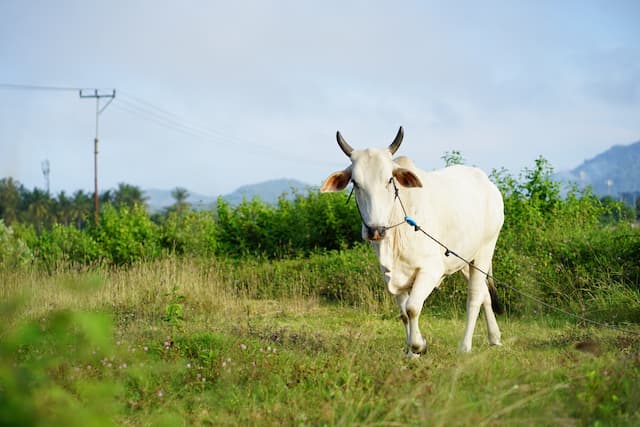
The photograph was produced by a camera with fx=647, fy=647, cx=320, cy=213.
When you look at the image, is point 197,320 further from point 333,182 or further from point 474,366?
point 474,366

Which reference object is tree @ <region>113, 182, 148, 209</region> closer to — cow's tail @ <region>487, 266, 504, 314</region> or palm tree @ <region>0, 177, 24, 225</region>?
palm tree @ <region>0, 177, 24, 225</region>

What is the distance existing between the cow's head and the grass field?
105 cm

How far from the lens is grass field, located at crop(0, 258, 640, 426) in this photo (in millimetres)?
1677

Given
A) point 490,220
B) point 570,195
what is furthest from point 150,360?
point 570,195

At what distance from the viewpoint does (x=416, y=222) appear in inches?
241

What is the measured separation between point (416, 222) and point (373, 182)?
0.79 meters

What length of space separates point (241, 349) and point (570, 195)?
424 inches

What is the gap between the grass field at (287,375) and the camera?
1677 mm

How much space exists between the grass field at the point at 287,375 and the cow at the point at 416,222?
1.79 ft

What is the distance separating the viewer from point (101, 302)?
9.98 meters

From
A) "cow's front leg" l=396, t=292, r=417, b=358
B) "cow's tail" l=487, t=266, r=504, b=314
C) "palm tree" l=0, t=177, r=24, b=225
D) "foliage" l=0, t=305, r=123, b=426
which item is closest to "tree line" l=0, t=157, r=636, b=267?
"cow's tail" l=487, t=266, r=504, b=314

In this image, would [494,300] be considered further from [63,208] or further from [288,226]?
[63,208]

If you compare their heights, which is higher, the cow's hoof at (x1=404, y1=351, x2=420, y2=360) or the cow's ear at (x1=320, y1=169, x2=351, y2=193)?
the cow's ear at (x1=320, y1=169, x2=351, y2=193)

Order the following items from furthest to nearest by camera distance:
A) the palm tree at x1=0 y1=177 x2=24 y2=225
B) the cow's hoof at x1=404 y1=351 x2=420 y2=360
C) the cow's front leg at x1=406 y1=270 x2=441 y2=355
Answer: the palm tree at x1=0 y1=177 x2=24 y2=225 → the cow's front leg at x1=406 y1=270 x2=441 y2=355 → the cow's hoof at x1=404 y1=351 x2=420 y2=360
